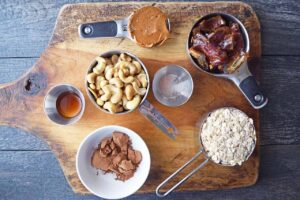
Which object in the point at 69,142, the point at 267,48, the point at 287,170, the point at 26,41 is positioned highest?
the point at 26,41

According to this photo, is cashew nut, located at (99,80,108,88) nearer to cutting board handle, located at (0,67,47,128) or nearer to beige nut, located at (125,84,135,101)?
beige nut, located at (125,84,135,101)

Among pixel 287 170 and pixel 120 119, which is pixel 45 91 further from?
pixel 287 170

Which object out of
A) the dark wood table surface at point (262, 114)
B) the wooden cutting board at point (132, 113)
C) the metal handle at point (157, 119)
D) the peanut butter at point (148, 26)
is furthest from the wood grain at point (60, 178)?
the peanut butter at point (148, 26)

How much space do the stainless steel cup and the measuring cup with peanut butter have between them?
0.16 metres

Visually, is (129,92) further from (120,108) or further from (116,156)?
(116,156)

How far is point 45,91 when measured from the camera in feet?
3.54

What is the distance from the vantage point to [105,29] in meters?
1.03

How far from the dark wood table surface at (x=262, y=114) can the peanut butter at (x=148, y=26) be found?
0.87ft

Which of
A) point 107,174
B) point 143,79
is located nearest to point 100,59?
point 143,79

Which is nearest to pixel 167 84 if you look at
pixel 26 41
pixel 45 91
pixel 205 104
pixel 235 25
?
pixel 205 104

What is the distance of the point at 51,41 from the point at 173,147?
47 cm

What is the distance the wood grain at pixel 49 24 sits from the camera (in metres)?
1.16

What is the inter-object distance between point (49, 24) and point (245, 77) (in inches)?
24.5

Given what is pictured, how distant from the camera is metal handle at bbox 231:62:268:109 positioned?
3.42ft
